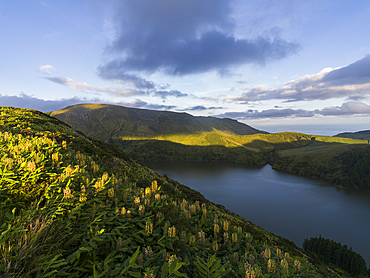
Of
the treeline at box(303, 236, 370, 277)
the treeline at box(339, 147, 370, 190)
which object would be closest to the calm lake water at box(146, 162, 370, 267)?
the treeline at box(303, 236, 370, 277)

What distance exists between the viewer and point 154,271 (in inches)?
154

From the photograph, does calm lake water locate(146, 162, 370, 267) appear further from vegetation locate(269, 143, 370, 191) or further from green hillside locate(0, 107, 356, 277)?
green hillside locate(0, 107, 356, 277)

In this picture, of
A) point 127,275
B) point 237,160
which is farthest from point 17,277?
point 237,160

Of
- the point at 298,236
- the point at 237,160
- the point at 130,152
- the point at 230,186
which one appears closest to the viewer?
the point at 298,236

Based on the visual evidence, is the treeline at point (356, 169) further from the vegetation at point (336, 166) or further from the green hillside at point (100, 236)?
the green hillside at point (100, 236)

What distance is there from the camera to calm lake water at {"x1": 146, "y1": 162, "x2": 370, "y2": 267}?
146 feet

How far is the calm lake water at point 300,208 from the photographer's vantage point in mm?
44503

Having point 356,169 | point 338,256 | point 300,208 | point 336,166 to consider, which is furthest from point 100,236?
point 336,166

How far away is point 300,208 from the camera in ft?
193

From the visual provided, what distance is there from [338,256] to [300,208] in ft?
88.0

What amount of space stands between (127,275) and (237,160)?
177 metres

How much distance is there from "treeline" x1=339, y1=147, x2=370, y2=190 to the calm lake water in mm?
9995

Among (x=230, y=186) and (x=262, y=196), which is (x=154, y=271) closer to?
(x=262, y=196)

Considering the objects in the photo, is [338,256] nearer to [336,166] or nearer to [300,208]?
[300,208]
